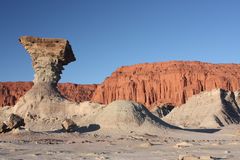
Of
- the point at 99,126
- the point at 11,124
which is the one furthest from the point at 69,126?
the point at 11,124

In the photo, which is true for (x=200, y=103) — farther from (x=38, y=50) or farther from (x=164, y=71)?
(x=164, y=71)

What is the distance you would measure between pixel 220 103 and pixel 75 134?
2850 cm

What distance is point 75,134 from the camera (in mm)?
25562

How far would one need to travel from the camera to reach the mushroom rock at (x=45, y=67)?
38156mm

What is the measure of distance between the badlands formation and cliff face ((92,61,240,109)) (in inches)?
2339

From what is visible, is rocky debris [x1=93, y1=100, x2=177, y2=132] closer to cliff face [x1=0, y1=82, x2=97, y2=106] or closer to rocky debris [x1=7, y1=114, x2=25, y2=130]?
rocky debris [x1=7, y1=114, x2=25, y2=130]

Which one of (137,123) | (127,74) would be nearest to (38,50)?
(137,123)

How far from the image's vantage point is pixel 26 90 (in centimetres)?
18025

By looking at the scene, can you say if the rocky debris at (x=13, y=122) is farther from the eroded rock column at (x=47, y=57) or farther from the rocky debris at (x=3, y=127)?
the eroded rock column at (x=47, y=57)

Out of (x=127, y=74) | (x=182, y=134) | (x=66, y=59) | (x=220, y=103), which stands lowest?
(x=182, y=134)

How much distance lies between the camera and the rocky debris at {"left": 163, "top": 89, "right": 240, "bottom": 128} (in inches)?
1869

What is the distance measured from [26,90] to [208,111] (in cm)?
13892

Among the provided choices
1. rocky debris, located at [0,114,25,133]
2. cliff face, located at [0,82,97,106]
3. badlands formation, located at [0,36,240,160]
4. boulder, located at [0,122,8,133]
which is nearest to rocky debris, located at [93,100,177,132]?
badlands formation, located at [0,36,240,160]

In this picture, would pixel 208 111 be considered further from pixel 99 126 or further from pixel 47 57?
pixel 99 126
